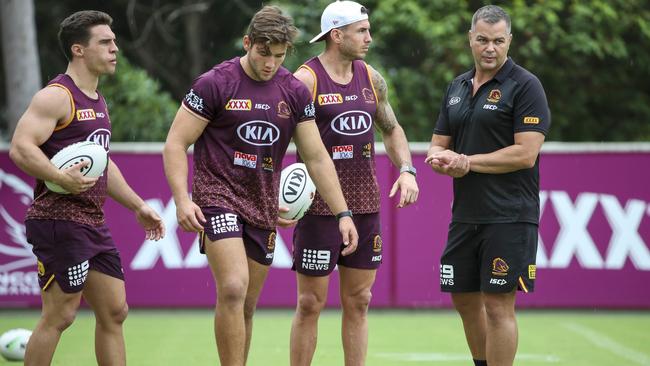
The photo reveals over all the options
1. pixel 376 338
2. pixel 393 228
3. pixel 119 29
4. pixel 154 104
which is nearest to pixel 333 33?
pixel 376 338

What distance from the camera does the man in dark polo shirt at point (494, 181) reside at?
22.4ft

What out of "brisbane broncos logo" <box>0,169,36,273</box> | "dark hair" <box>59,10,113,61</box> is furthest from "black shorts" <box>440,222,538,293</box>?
"brisbane broncos logo" <box>0,169,36,273</box>

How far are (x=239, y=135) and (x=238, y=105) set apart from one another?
0.58 feet

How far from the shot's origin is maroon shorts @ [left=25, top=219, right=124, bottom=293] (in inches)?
260

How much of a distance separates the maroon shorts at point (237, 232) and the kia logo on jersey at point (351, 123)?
2.97ft

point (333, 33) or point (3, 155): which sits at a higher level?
point (333, 33)

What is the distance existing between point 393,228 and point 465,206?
476 centimetres

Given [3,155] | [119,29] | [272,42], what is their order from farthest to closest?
1. [119,29]
2. [3,155]
3. [272,42]

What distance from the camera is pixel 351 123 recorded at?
7352mm

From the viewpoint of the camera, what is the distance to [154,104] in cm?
1628

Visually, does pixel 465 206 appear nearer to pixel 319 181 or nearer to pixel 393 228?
pixel 319 181

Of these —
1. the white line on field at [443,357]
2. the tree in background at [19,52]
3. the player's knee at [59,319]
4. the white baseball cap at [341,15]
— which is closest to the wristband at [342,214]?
the white baseball cap at [341,15]

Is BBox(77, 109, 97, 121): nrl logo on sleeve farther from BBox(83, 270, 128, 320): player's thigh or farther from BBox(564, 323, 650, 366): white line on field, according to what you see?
BBox(564, 323, 650, 366): white line on field

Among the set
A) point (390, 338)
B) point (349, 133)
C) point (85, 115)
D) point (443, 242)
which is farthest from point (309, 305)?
point (443, 242)
